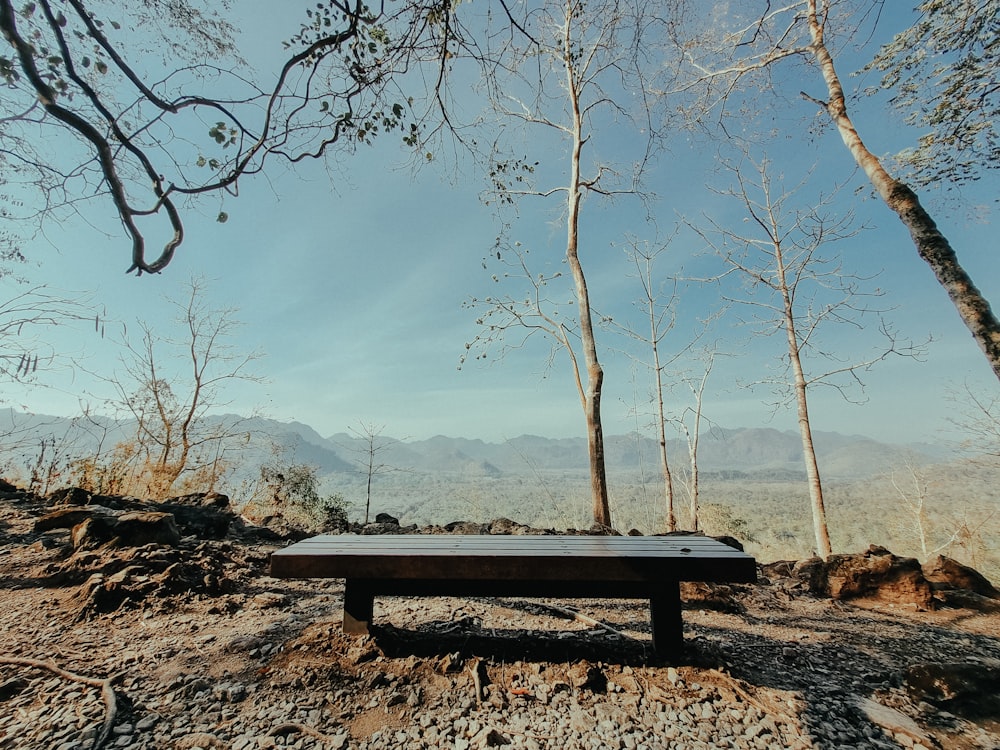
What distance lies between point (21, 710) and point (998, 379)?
5.52 m

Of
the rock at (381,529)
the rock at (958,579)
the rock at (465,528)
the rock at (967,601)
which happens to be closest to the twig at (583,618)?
the rock at (465,528)

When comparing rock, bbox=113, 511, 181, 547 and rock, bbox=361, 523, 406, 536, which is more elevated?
rock, bbox=113, 511, 181, 547

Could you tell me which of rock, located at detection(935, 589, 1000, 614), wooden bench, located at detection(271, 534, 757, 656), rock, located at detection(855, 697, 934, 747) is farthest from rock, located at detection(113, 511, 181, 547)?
rock, located at detection(935, 589, 1000, 614)

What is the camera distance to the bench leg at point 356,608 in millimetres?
2174

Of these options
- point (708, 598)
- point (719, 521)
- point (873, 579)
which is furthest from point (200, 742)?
point (719, 521)

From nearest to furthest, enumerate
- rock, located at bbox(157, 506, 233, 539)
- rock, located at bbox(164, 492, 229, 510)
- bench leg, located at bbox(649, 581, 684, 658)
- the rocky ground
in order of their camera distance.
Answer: the rocky ground
bench leg, located at bbox(649, 581, 684, 658)
rock, located at bbox(157, 506, 233, 539)
rock, located at bbox(164, 492, 229, 510)

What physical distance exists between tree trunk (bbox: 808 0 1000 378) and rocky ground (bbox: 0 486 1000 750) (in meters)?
1.95

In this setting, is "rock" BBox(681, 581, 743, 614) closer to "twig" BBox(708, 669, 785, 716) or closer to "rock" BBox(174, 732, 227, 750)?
"twig" BBox(708, 669, 785, 716)

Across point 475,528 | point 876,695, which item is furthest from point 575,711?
point 475,528

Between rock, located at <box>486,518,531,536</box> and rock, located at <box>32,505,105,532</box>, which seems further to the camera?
rock, located at <box>486,518,531,536</box>

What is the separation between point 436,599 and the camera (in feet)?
9.89

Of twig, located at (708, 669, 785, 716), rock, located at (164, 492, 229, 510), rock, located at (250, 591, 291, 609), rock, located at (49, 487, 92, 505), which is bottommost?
twig, located at (708, 669, 785, 716)

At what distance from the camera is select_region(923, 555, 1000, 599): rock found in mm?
3502

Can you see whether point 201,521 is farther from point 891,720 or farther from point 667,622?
point 891,720
